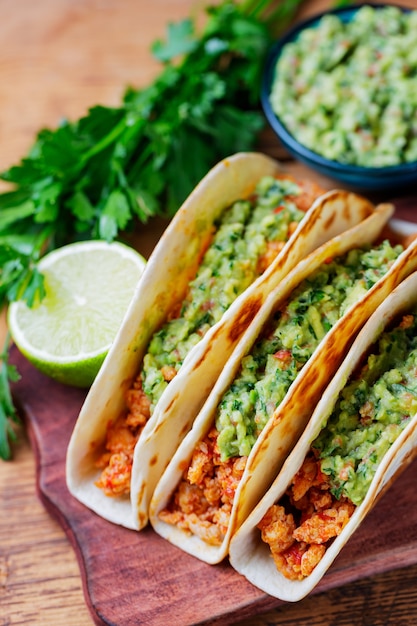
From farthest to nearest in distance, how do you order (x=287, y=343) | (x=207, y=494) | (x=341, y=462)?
1. (x=207, y=494)
2. (x=287, y=343)
3. (x=341, y=462)

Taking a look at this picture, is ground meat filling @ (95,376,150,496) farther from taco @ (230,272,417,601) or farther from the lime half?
taco @ (230,272,417,601)

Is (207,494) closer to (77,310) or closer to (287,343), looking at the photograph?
(287,343)

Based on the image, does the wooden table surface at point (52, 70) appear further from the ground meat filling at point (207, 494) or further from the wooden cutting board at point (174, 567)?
the ground meat filling at point (207, 494)

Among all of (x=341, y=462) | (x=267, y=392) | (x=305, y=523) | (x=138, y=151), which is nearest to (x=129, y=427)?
(x=267, y=392)

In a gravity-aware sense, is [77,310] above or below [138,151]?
below

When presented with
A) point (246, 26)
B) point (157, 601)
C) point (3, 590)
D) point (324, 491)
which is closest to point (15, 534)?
point (3, 590)
